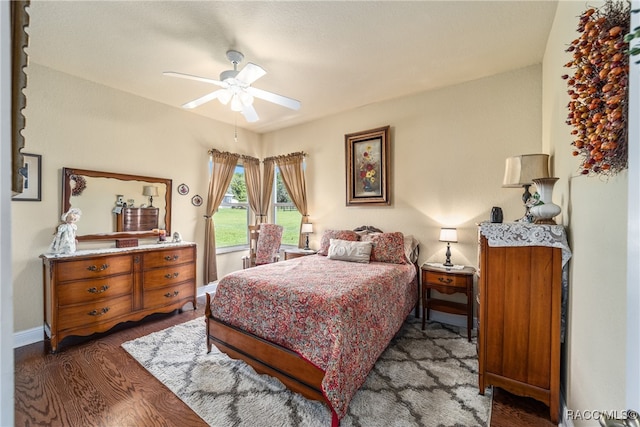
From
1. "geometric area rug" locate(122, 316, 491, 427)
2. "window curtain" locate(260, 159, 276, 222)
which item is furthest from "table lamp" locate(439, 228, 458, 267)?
"window curtain" locate(260, 159, 276, 222)

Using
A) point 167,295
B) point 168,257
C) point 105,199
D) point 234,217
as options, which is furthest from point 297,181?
point 105,199

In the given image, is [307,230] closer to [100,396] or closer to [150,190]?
[150,190]

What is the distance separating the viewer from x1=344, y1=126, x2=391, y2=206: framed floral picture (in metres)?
3.75

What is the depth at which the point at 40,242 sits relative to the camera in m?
2.85

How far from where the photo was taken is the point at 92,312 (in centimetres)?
277

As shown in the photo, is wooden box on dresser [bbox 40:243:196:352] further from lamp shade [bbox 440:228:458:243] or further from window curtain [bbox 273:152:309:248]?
lamp shade [bbox 440:228:458:243]

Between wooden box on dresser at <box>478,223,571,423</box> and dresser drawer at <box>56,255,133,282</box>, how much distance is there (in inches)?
142

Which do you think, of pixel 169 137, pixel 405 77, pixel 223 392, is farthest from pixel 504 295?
pixel 169 137

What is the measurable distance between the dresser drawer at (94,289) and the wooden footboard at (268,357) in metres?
1.29

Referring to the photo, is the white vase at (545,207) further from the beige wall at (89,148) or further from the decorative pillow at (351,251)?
the beige wall at (89,148)

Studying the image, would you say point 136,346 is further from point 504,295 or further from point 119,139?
point 504,295

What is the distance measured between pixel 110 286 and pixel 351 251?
2.73m

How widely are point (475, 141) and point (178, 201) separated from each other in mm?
4140

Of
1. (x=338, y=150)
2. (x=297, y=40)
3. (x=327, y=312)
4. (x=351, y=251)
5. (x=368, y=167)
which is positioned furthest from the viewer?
(x=338, y=150)
